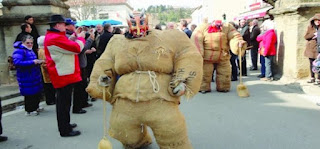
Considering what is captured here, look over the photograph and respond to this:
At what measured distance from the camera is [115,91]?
2.92 m

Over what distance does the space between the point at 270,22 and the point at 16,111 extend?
6775mm

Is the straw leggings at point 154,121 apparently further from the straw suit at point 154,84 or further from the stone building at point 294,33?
the stone building at point 294,33

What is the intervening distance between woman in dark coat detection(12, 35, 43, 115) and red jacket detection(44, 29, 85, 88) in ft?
3.49

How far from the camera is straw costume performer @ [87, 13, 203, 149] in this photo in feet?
8.89

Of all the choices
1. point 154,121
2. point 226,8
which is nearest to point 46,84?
point 154,121

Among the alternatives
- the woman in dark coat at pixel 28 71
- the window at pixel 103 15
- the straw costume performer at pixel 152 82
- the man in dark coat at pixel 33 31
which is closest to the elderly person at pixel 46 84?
the woman in dark coat at pixel 28 71

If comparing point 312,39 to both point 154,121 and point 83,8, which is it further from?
point 83,8

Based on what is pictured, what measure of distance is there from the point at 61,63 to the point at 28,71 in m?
1.43

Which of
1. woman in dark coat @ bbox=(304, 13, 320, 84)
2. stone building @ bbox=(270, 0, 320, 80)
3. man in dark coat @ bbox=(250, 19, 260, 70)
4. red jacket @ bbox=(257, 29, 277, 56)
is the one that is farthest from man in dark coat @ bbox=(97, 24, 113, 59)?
man in dark coat @ bbox=(250, 19, 260, 70)

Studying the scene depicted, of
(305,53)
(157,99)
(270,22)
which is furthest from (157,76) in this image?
(270,22)

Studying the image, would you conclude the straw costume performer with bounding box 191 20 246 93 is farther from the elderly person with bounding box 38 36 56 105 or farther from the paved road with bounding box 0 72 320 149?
the elderly person with bounding box 38 36 56 105

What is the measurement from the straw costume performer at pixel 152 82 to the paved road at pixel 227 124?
0.85 meters

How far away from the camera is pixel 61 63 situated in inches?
155

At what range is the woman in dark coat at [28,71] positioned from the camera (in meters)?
4.82
